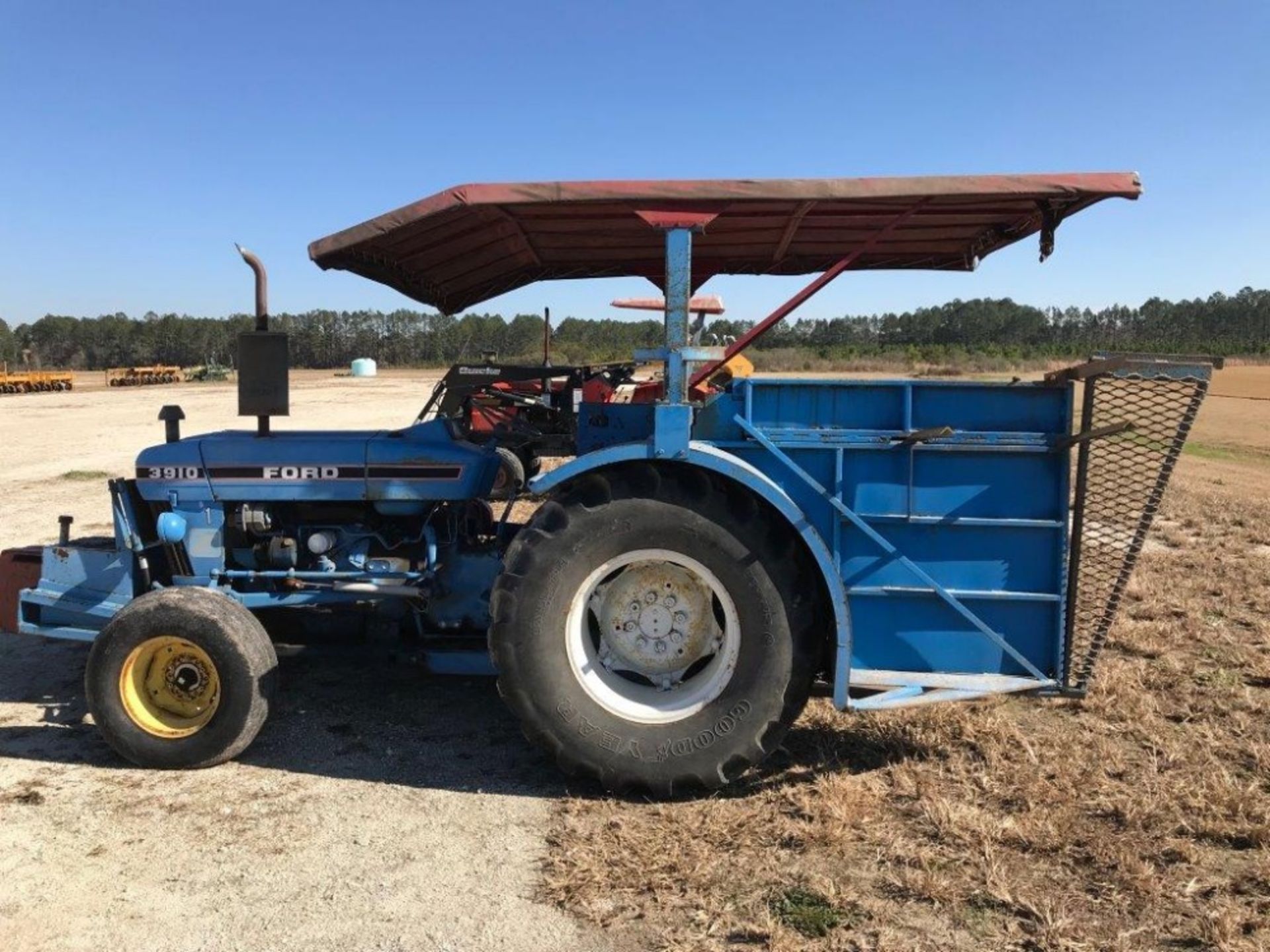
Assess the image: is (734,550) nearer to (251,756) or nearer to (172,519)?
(251,756)

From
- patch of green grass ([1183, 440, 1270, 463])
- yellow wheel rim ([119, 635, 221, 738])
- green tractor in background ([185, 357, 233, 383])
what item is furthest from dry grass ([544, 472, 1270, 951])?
green tractor in background ([185, 357, 233, 383])

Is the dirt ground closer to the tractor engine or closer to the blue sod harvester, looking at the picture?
the blue sod harvester

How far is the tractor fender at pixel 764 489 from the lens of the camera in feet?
11.2

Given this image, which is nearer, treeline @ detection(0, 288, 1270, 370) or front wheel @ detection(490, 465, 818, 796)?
front wheel @ detection(490, 465, 818, 796)

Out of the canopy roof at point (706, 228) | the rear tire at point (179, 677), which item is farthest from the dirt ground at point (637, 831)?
the canopy roof at point (706, 228)

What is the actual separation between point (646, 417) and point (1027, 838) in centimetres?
231

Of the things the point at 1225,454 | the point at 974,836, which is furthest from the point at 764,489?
the point at 1225,454

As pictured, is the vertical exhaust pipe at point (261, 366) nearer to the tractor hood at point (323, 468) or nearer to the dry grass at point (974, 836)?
the tractor hood at point (323, 468)

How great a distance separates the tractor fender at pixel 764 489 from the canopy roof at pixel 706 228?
3.03 feet

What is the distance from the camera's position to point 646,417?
442 centimetres

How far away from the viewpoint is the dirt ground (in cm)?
279

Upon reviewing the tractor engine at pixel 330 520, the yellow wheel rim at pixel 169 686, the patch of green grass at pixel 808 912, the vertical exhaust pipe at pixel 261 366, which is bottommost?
the patch of green grass at pixel 808 912

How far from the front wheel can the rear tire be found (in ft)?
3.70

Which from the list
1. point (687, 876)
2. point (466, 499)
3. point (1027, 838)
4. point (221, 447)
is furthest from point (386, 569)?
point (1027, 838)
